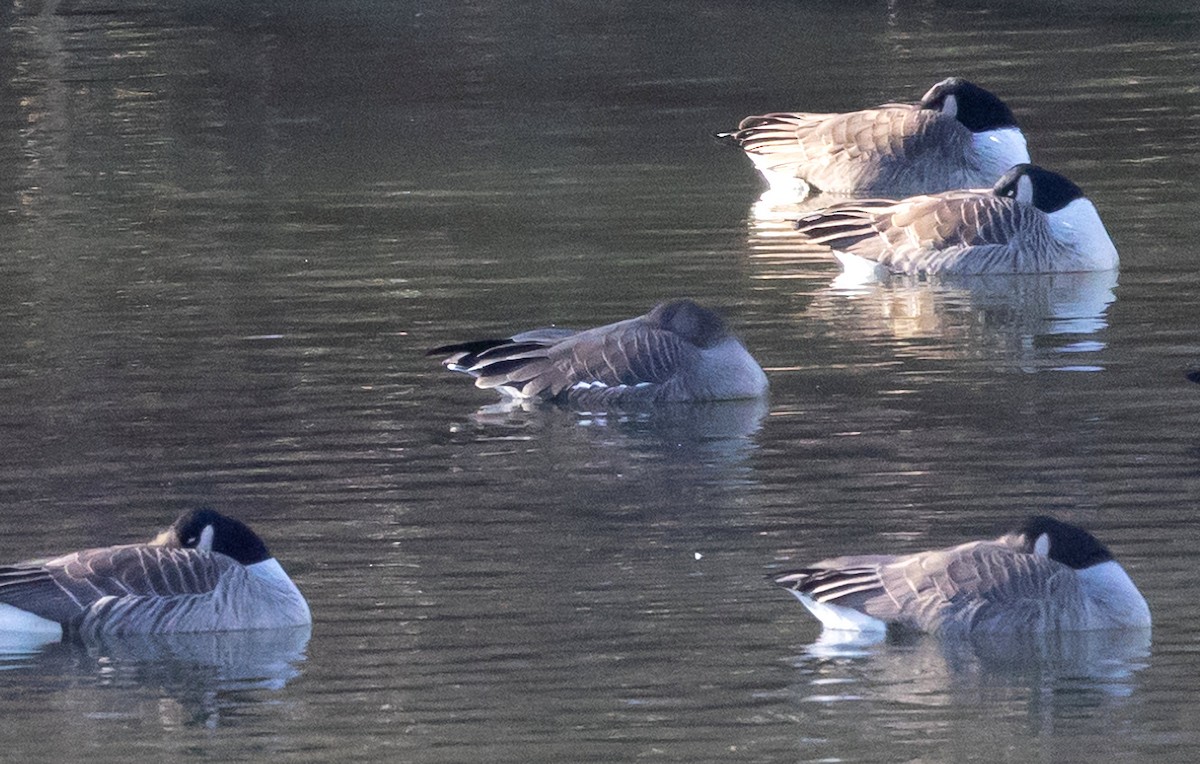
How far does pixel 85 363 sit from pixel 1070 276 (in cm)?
701

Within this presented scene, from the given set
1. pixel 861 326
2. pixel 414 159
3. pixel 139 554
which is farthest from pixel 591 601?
→ pixel 414 159

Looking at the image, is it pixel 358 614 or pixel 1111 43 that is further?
pixel 1111 43

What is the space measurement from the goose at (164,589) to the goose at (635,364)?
4.18 meters

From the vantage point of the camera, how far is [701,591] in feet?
37.4

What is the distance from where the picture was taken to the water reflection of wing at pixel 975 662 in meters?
10.2

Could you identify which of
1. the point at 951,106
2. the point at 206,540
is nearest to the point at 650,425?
the point at 206,540

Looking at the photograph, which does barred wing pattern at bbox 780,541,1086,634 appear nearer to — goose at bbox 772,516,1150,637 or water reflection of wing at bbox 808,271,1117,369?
goose at bbox 772,516,1150,637

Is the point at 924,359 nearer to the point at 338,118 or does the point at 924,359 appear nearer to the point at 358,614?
the point at 358,614

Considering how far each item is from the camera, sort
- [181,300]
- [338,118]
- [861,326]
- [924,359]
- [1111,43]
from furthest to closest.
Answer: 1. [1111,43]
2. [338,118]
3. [181,300]
4. [861,326]
5. [924,359]

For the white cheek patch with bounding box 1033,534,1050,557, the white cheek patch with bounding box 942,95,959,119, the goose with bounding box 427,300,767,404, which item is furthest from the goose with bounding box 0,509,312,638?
the white cheek patch with bounding box 942,95,959,119

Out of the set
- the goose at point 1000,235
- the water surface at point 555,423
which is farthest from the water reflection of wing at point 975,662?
the goose at point 1000,235

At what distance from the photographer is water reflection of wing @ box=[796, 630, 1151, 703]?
10164 millimetres

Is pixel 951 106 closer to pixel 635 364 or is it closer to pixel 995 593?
pixel 635 364

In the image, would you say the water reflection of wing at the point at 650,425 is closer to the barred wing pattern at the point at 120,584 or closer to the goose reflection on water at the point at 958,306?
the goose reflection on water at the point at 958,306
